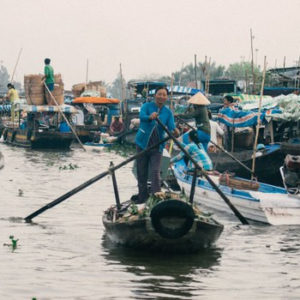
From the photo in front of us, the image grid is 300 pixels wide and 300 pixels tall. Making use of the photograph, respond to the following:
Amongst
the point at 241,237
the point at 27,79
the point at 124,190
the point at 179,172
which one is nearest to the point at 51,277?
the point at 241,237

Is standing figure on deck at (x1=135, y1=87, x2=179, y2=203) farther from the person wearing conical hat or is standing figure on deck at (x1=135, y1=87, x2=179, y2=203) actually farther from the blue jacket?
the person wearing conical hat

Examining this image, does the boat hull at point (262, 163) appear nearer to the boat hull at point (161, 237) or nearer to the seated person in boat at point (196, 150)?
the seated person in boat at point (196, 150)

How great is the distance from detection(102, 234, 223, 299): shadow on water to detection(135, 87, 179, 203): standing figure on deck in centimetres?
91

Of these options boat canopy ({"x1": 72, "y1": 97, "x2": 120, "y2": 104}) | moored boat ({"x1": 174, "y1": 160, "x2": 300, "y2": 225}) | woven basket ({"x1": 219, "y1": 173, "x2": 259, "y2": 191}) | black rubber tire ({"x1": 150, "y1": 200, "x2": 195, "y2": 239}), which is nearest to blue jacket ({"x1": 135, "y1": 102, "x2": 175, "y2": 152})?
black rubber tire ({"x1": 150, "y1": 200, "x2": 195, "y2": 239})

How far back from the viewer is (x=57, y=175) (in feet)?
56.6

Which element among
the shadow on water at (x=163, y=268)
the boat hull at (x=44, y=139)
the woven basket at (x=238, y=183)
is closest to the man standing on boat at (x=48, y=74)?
the boat hull at (x=44, y=139)

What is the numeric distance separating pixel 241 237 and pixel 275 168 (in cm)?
530

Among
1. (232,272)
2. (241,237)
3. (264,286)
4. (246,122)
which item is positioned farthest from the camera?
(246,122)

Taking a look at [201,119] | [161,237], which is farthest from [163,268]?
[201,119]

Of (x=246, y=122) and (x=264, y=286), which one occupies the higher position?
(x=246, y=122)

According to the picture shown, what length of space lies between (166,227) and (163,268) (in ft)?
1.35

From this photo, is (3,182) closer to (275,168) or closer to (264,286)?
(275,168)

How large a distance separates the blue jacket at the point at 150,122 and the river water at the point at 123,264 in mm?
1221

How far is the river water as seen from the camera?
261 inches
